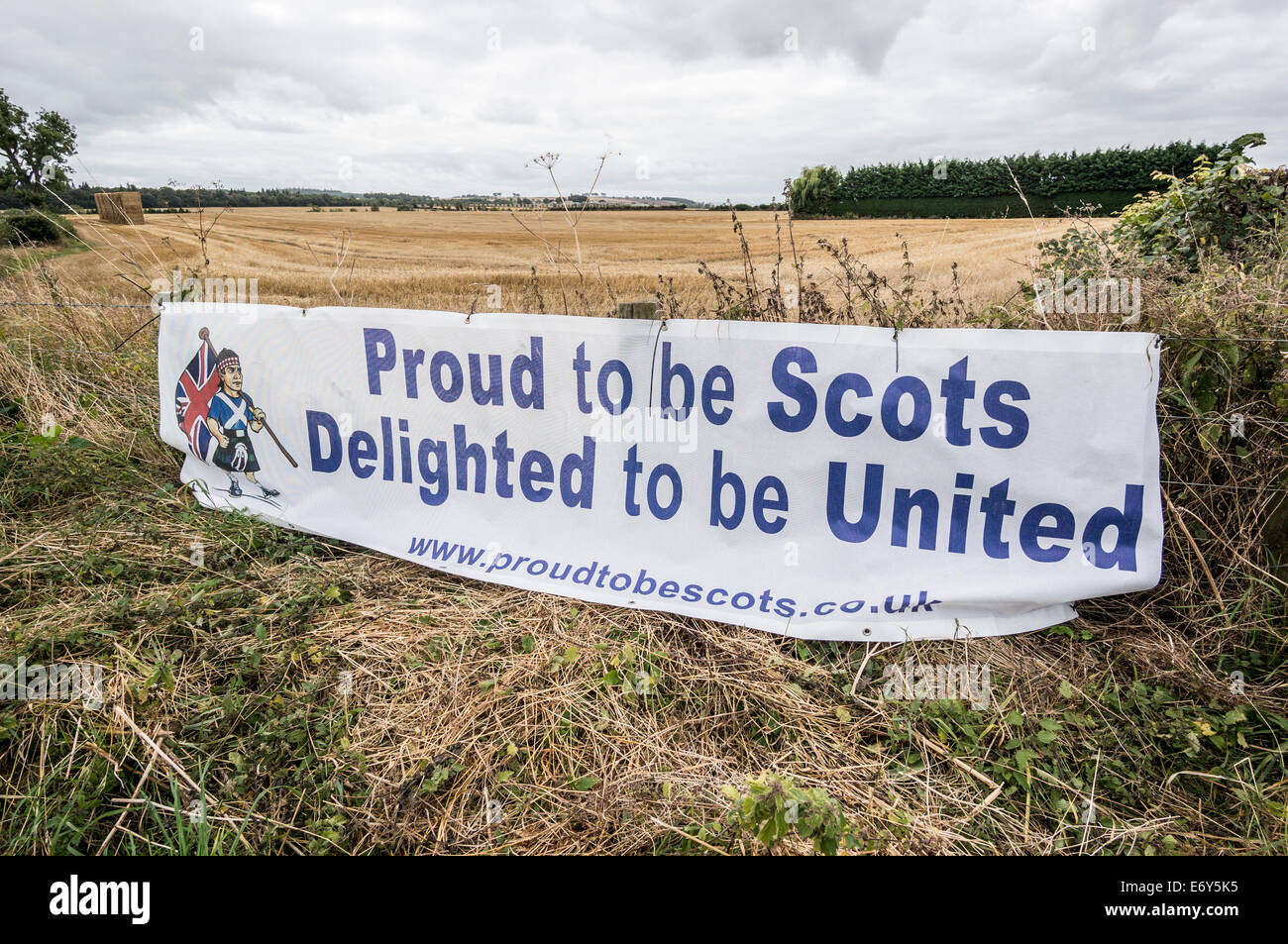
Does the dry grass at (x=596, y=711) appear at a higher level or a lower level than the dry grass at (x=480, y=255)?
lower

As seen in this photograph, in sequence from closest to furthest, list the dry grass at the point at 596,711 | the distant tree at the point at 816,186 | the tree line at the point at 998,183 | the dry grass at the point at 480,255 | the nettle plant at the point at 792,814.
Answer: the nettle plant at the point at 792,814
the dry grass at the point at 596,711
the dry grass at the point at 480,255
the distant tree at the point at 816,186
the tree line at the point at 998,183

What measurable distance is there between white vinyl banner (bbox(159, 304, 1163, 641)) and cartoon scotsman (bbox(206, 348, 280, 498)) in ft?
0.59

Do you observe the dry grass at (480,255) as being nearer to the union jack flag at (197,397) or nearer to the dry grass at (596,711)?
the union jack flag at (197,397)

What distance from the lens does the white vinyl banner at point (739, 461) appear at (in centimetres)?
284

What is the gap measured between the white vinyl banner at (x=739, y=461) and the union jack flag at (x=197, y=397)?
402mm

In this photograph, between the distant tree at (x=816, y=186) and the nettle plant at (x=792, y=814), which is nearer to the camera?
the nettle plant at (x=792, y=814)

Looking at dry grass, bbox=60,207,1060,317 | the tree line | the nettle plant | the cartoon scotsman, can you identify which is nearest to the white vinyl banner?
the cartoon scotsman

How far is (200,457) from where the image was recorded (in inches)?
171

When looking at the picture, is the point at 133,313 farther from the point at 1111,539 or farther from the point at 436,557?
the point at 1111,539

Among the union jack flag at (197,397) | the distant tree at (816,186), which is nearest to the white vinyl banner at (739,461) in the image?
the union jack flag at (197,397)

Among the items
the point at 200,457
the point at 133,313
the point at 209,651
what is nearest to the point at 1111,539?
the point at 209,651

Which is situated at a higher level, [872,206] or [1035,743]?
[872,206]

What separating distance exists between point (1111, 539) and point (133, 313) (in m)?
7.35

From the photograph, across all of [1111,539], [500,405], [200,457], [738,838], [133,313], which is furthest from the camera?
[133,313]
